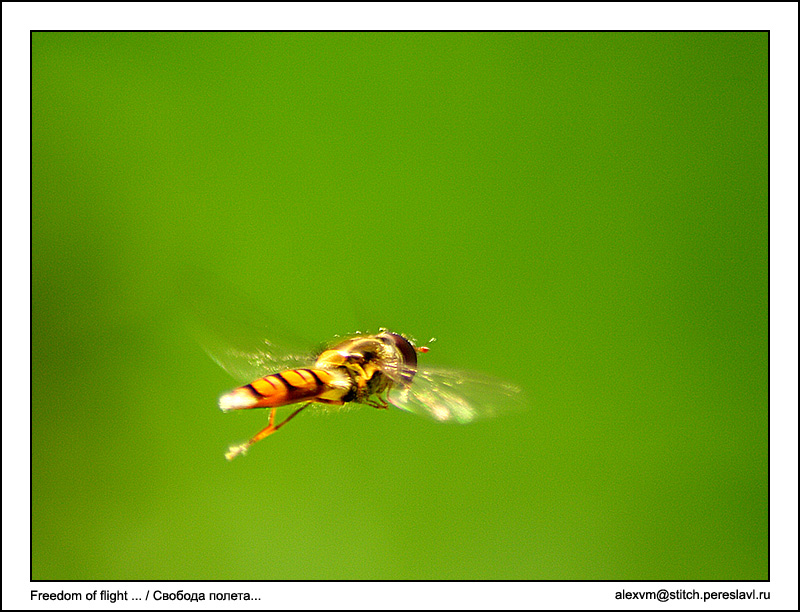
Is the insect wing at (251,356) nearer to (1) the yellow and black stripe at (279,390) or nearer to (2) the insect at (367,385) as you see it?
(2) the insect at (367,385)

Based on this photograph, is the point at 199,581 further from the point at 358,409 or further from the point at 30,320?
the point at 30,320

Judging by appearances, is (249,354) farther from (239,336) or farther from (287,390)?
(287,390)

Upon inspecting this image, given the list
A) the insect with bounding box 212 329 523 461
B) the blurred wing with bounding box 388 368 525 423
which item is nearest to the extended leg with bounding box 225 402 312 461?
the insect with bounding box 212 329 523 461

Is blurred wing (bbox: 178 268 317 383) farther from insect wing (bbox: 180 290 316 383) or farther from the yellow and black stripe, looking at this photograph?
the yellow and black stripe

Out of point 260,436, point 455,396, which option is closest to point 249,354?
point 260,436

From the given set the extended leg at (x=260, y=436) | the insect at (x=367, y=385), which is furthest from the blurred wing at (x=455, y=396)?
the extended leg at (x=260, y=436)

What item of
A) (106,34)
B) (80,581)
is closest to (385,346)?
(80,581)

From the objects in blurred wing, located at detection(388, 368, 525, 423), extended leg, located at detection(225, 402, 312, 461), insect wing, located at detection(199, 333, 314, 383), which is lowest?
extended leg, located at detection(225, 402, 312, 461)
